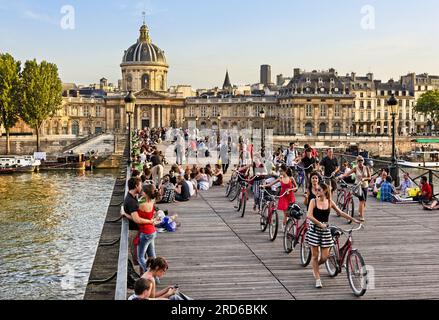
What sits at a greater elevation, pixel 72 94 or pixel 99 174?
pixel 72 94

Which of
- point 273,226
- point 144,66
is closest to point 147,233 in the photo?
point 273,226

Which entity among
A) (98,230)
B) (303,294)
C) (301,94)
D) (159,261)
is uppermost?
(301,94)

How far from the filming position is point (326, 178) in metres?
18.2

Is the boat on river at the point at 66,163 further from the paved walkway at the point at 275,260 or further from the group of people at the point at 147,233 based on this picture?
the paved walkway at the point at 275,260

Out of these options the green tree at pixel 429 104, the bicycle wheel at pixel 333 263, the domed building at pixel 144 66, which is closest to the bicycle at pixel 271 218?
the bicycle wheel at pixel 333 263

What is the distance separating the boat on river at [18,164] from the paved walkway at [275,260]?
163ft

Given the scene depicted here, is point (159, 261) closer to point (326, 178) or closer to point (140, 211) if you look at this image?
point (140, 211)

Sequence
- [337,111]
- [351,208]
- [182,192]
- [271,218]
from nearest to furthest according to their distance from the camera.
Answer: [271,218], [351,208], [182,192], [337,111]

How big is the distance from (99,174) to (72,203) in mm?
21228

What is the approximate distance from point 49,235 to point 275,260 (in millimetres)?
19167

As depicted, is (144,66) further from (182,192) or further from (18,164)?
(182,192)

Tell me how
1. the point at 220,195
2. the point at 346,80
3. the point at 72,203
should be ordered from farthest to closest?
the point at 346,80
the point at 72,203
the point at 220,195

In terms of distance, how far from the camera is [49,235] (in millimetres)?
29562
